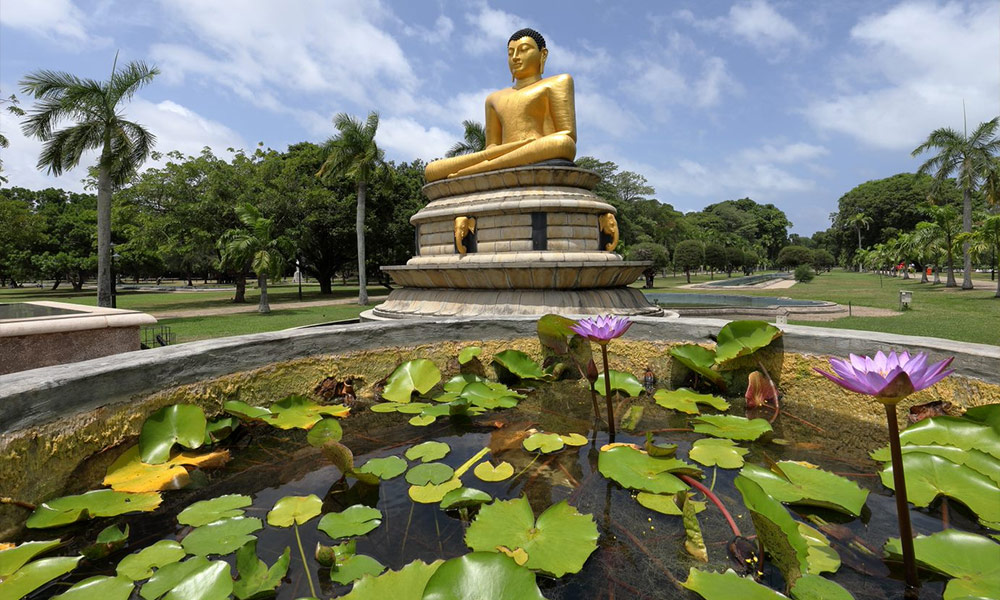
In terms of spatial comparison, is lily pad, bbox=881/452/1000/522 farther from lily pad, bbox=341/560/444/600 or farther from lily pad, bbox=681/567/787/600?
lily pad, bbox=341/560/444/600

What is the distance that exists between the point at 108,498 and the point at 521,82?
11.1 m

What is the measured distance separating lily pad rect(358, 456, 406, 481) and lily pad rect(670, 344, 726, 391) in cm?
247

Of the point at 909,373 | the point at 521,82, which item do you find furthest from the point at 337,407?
the point at 521,82

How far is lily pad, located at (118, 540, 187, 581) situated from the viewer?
5.51 ft

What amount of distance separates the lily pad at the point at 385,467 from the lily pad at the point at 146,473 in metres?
0.97

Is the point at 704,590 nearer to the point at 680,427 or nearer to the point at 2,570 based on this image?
the point at 680,427

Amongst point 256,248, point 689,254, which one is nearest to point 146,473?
point 256,248

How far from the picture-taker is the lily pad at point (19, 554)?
1.63m

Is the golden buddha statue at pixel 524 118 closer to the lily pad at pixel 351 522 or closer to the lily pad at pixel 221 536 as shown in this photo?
the lily pad at pixel 351 522

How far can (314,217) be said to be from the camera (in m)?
23.6

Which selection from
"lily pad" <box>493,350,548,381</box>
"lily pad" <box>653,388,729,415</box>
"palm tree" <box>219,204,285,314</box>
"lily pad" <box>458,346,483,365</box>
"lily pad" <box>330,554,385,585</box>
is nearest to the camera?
"lily pad" <box>330,554,385,585</box>

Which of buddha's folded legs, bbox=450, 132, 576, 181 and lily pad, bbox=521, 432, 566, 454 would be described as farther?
buddha's folded legs, bbox=450, 132, 576, 181

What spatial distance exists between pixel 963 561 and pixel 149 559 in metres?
3.00

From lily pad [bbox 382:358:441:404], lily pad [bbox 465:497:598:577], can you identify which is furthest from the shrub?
lily pad [bbox 465:497:598:577]
